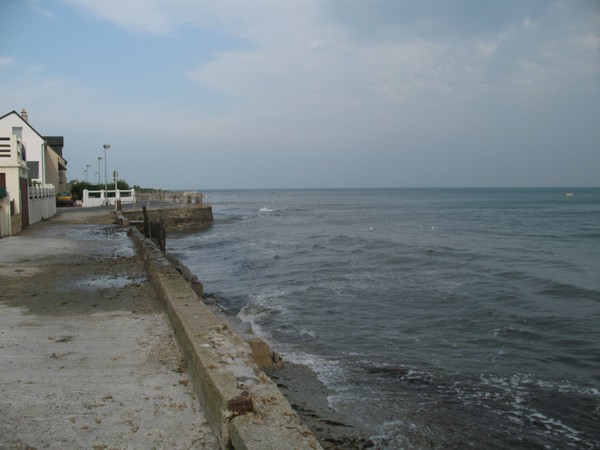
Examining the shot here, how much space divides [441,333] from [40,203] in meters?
22.5

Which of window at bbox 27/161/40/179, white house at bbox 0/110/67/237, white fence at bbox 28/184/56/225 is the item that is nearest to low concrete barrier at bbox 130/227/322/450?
white house at bbox 0/110/67/237

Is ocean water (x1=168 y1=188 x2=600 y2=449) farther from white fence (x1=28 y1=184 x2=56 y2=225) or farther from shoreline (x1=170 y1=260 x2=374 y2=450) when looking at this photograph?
white fence (x1=28 y1=184 x2=56 y2=225)

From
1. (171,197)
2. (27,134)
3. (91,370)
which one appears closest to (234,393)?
(91,370)

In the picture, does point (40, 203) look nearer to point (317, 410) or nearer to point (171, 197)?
point (317, 410)

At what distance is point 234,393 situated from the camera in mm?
4016

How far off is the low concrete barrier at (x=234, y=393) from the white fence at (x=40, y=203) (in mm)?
20897

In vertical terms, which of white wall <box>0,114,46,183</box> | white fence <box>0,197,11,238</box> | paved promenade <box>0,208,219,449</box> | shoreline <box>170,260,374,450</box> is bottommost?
shoreline <box>170,260,374,450</box>

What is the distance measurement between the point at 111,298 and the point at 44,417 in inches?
188

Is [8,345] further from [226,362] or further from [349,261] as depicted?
[349,261]

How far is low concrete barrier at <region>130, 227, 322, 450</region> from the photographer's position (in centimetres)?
358

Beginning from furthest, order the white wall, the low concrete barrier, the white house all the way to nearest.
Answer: the white wall < the white house < the low concrete barrier

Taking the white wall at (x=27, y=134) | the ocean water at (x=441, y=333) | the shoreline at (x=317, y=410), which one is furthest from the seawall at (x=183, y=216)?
the shoreline at (x=317, y=410)

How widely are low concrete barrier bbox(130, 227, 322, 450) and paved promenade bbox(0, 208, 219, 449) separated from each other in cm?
18

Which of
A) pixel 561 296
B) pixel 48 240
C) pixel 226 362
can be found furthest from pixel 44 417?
pixel 48 240
